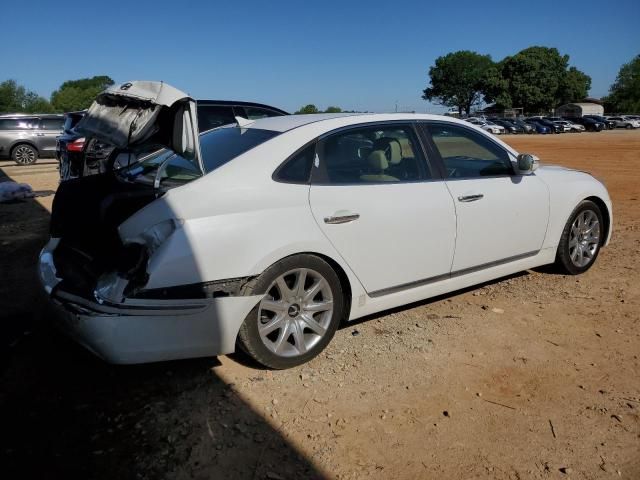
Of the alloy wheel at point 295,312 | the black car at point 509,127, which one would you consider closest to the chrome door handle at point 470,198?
the alloy wheel at point 295,312

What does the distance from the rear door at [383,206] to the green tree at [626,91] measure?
340ft

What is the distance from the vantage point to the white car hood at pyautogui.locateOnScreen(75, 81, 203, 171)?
10.0ft

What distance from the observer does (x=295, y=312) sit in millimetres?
3199

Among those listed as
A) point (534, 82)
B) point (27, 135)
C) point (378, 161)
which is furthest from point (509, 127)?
point (378, 161)

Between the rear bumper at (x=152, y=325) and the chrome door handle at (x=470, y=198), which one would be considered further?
the chrome door handle at (x=470, y=198)

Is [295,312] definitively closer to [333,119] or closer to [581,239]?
[333,119]

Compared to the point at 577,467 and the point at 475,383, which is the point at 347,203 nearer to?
the point at 475,383

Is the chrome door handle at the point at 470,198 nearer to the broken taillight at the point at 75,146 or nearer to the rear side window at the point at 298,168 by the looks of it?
the rear side window at the point at 298,168

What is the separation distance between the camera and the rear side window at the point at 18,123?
17547 mm

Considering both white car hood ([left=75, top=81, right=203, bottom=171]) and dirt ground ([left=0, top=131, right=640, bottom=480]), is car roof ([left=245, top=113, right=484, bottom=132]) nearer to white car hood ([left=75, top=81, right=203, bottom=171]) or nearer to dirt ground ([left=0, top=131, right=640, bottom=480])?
white car hood ([left=75, top=81, right=203, bottom=171])

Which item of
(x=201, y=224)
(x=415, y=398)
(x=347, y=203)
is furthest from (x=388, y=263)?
(x=201, y=224)

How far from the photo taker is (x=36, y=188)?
11.4 meters

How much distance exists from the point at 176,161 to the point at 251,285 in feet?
3.77

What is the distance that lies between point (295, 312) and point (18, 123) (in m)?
18.2
